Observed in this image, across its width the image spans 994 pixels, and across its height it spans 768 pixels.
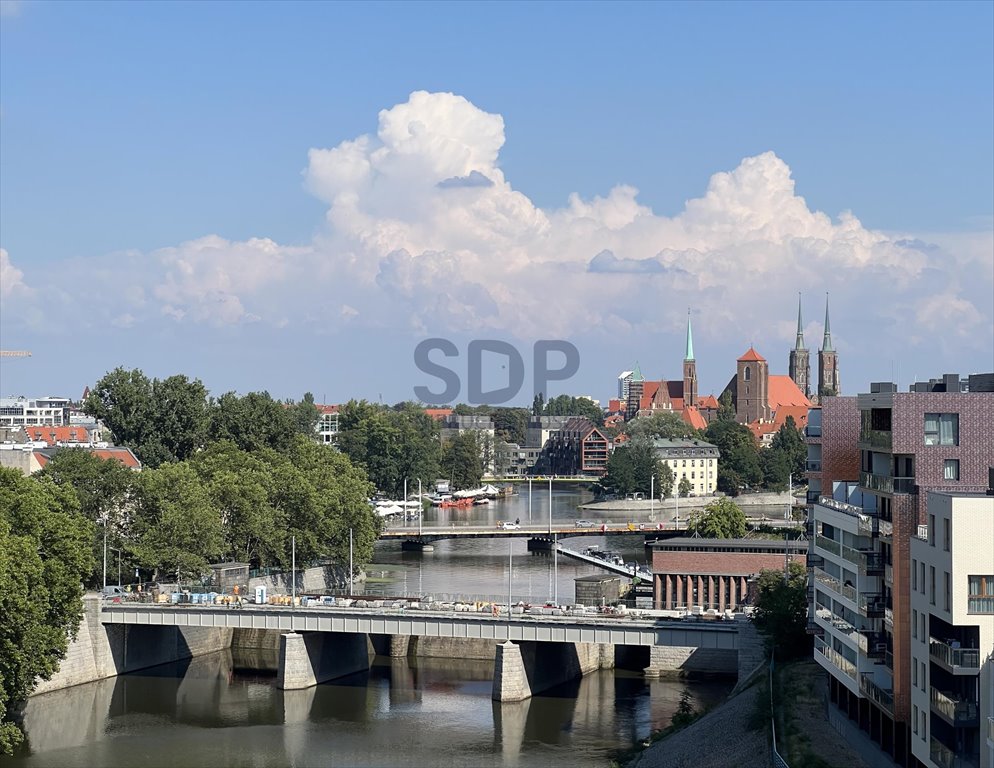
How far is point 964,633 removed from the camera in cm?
4900

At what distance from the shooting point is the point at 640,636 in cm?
8375

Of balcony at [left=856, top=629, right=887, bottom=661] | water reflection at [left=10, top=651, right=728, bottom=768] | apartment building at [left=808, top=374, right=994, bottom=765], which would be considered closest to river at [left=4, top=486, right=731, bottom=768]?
water reflection at [left=10, top=651, right=728, bottom=768]

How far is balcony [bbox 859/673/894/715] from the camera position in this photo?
5516cm

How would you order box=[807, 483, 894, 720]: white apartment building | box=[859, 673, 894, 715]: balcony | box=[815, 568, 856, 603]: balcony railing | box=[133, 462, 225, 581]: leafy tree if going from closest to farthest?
box=[859, 673, 894, 715]: balcony, box=[807, 483, 894, 720]: white apartment building, box=[815, 568, 856, 603]: balcony railing, box=[133, 462, 225, 581]: leafy tree

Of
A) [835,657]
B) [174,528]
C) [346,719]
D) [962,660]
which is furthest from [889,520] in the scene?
[174,528]

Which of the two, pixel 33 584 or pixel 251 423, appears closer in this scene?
pixel 33 584

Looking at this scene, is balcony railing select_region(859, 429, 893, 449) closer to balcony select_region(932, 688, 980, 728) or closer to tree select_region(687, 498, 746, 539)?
balcony select_region(932, 688, 980, 728)

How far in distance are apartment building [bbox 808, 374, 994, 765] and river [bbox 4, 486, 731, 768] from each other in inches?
649

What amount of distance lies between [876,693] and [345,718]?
111ft

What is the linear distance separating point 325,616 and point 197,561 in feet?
62.3

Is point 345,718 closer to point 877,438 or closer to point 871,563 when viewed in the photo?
point 871,563

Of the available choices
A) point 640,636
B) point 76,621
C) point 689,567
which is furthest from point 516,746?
point 689,567

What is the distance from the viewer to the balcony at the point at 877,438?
5788cm

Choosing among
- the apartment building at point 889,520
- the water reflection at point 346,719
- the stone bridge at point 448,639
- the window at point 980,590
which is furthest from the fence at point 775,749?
the stone bridge at point 448,639
